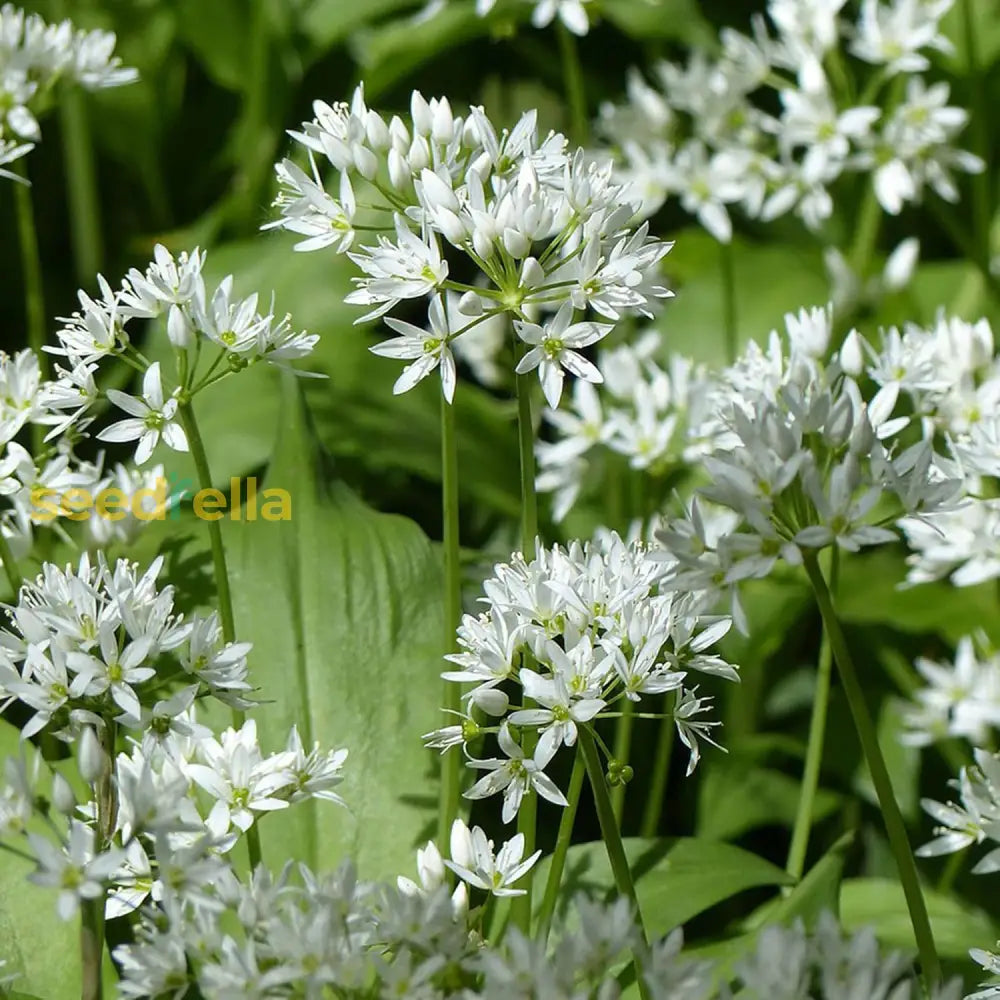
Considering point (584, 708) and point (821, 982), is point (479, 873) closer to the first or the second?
point (584, 708)

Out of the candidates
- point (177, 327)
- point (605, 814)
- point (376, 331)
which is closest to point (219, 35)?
point (376, 331)

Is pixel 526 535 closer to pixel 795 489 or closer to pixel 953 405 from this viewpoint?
pixel 795 489

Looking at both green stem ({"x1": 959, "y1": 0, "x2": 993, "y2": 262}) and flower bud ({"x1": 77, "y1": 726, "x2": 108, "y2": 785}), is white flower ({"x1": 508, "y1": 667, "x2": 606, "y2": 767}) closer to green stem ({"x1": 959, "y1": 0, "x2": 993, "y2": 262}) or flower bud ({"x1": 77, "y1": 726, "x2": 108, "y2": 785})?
flower bud ({"x1": 77, "y1": 726, "x2": 108, "y2": 785})

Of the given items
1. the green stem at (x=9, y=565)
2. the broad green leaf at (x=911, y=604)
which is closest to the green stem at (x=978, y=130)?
the broad green leaf at (x=911, y=604)

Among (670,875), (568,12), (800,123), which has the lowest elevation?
(670,875)

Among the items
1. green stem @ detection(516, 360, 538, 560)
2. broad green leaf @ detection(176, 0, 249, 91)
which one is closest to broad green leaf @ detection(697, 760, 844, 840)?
green stem @ detection(516, 360, 538, 560)

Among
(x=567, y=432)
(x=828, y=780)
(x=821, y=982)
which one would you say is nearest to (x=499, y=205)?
(x=821, y=982)
